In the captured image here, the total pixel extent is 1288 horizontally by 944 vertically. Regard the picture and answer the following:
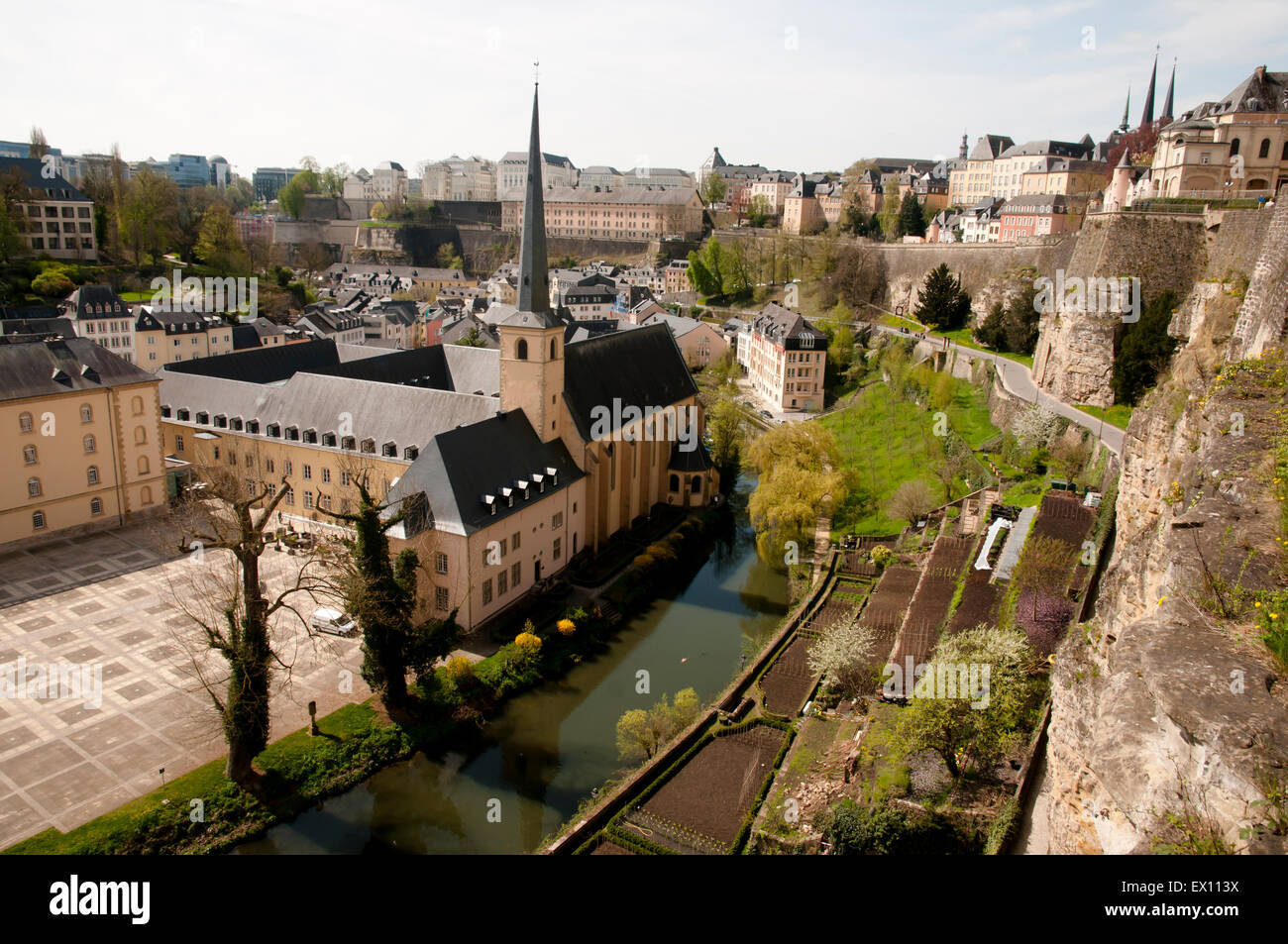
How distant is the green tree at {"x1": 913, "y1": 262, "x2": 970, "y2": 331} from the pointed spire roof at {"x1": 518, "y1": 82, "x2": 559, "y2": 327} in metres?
37.6

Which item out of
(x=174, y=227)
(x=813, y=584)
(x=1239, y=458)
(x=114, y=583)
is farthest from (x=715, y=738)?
(x=174, y=227)

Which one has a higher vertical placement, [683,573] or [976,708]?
[976,708]

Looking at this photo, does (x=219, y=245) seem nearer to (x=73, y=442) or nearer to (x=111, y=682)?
(x=73, y=442)

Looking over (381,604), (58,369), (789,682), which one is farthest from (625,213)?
(381,604)

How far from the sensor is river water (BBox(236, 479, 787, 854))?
19.0 meters

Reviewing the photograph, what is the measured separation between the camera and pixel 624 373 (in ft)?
128

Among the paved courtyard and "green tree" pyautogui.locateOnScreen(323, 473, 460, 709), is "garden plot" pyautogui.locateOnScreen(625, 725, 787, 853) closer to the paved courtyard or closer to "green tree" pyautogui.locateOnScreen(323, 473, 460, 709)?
"green tree" pyautogui.locateOnScreen(323, 473, 460, 709)

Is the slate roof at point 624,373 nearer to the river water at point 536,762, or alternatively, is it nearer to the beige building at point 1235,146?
the river water at point 536,762

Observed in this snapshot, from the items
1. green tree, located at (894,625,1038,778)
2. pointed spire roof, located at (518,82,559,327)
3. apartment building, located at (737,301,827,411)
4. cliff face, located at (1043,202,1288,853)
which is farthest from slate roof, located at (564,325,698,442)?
cliff face, located at (1043,202,1288,853)

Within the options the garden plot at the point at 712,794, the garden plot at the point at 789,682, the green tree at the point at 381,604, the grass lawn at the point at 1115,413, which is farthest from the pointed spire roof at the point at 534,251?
the grass lawn at the point at 1115,413

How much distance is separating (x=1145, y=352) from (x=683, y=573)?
21.2 metres

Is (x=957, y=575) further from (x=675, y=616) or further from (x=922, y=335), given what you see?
(x=922, y=335)

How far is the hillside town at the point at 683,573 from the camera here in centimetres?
1296
